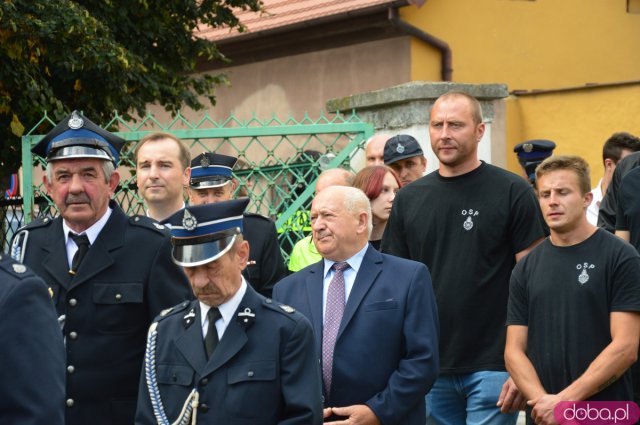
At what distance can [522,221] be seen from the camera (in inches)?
223

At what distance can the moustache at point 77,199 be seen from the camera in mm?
4586

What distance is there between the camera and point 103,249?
4680mm

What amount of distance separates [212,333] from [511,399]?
1930 millimetres

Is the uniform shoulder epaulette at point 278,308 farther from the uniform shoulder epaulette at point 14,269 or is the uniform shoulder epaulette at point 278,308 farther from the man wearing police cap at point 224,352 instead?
the uniform shoulder epaulette at point 14,269

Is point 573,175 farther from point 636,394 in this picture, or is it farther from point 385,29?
point 385,29

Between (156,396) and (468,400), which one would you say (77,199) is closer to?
(156,396)

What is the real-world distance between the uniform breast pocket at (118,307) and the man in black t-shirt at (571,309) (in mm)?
1858

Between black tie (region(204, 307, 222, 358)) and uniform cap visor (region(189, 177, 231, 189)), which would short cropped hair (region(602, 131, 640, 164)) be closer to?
uniform cap visor (region(189, 177, 231, 189))

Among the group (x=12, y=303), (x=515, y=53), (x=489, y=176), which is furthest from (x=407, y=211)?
(x=515, y=53)

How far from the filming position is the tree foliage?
11.3 meters

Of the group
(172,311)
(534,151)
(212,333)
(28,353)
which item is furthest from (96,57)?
(28,353)

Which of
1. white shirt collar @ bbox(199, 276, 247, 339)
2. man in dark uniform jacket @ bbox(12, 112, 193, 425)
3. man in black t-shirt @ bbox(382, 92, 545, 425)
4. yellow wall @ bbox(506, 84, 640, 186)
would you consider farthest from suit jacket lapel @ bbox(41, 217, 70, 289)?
yellow wall @ bbox(506, 84, 640, 186)

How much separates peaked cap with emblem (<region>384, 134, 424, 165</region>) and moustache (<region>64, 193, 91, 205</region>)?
113 inches

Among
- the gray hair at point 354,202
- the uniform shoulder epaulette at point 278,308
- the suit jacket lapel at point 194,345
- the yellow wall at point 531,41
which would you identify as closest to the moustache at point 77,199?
the suit jacket lapel at point 194,345
